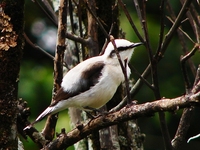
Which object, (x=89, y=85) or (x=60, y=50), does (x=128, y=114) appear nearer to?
(x=60, y=50)

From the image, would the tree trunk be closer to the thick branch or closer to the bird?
the thick branch

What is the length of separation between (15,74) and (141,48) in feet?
18.9

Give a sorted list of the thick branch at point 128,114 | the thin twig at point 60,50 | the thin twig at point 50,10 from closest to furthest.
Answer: the thick branch at point 128,114 < the thin twig at point 60,50 < the thin twig at point 50,10

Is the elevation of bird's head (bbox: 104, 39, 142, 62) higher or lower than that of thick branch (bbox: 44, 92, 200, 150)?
higher

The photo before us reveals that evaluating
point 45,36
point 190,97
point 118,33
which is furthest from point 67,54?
point 45,36

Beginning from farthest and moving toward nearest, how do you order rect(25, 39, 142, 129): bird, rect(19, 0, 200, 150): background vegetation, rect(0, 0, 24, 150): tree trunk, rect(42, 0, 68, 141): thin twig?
1. rect(19, 0, 200, 150): background vegetation
2. rect(25, 39, 142, 129): bird
3. rect(42, 0, 68, 141): thin twig
4. rect(0, 0, 24, 150): tree trunk

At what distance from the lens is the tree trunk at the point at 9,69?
3861 millimetres

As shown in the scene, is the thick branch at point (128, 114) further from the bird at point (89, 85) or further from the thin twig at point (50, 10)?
the thin twig at point (50, 10)

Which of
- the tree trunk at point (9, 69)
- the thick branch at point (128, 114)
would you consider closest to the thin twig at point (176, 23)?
the thick branch at point (128, 114)

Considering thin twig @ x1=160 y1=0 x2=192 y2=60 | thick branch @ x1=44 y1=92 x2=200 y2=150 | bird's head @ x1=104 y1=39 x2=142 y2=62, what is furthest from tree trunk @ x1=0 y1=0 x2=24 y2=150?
bird's head @ x1=104 y1=39 x2=142 y2=62

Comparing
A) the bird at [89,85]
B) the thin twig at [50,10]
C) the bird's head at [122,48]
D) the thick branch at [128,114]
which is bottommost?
the thick branch at [128,114]

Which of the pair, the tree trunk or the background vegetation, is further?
the background vegetation

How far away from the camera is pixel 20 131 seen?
4.40m

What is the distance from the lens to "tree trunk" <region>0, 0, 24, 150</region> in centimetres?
386
